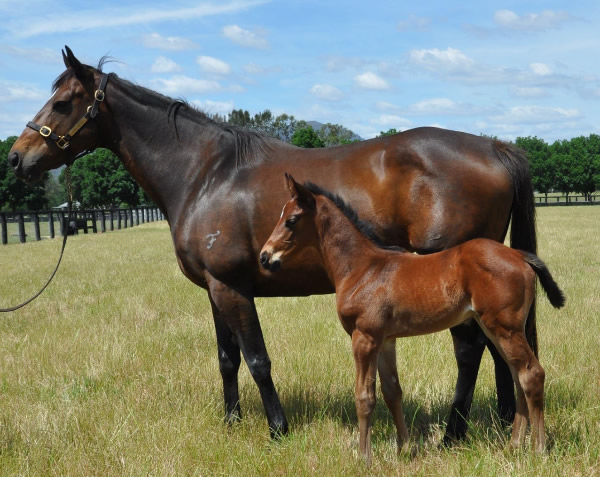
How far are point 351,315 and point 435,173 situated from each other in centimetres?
123

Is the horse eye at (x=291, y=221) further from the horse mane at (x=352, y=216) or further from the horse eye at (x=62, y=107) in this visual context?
the horse eye at (x=62, y=107)

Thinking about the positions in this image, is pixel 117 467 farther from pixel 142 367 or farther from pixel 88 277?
pixel 88 277

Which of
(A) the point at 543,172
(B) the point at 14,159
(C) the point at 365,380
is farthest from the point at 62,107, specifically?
(A) the point at 543,172

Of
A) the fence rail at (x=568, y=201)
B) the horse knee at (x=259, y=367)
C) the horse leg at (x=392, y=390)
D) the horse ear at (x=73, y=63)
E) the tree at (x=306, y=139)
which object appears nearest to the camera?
the horse leg at (x=392, y=390)

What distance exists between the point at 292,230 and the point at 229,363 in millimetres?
1588

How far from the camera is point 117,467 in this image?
3670 mm

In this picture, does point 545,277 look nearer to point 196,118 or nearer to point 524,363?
point 524,363

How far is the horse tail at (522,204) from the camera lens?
4059mm

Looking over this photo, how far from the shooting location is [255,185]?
420 cm

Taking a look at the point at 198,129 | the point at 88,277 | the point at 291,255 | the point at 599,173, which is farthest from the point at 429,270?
the point at 599,173

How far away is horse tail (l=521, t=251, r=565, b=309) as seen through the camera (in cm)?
339

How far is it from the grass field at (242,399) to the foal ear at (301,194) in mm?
1582

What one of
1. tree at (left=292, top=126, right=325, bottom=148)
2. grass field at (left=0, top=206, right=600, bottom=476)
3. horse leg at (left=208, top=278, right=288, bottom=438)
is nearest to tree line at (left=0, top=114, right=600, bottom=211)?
tree at (left=292, top=126, right=325, bottom=148)

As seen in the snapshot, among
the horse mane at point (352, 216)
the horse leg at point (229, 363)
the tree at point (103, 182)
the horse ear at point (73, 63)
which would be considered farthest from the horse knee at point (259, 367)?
the tree at point (103, 182)
